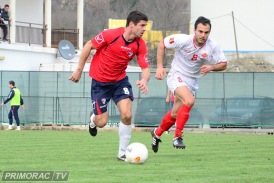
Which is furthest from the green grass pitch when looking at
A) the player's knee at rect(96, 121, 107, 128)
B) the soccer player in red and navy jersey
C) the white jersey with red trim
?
the white jersey with red trim

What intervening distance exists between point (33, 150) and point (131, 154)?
4487mm

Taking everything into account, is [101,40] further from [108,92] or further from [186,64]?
[186,64]

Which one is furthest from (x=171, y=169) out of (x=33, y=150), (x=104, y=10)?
(x=104, y=10)

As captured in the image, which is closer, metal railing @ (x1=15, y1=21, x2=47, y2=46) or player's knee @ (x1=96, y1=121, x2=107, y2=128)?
player's knee @ (x1=96, y1=121, x2=107, y2=128)

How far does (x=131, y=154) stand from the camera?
1299 centimetres

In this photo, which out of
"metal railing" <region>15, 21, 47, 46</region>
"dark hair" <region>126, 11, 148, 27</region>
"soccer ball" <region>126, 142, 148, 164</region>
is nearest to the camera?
"soccer ball" <region>126, 142, 148, 164</region>

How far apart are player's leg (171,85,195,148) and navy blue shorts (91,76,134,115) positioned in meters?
1.05

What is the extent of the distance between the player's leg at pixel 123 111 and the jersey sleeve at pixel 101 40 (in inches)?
29.7

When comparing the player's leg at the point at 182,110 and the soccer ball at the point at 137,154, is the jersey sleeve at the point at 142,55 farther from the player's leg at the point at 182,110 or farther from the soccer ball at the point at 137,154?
the soccer ball at the point at 137,154

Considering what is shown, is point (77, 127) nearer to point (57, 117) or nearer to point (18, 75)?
point (57, 117)

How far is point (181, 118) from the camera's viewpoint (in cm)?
1470

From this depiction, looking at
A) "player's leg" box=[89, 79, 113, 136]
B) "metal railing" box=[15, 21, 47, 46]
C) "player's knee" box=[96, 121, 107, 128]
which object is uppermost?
"metal railing" box=[15, 21, 47, 46]

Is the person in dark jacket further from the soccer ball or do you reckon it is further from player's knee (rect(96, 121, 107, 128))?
the soccer ball

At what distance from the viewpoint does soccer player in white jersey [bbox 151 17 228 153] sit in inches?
574
